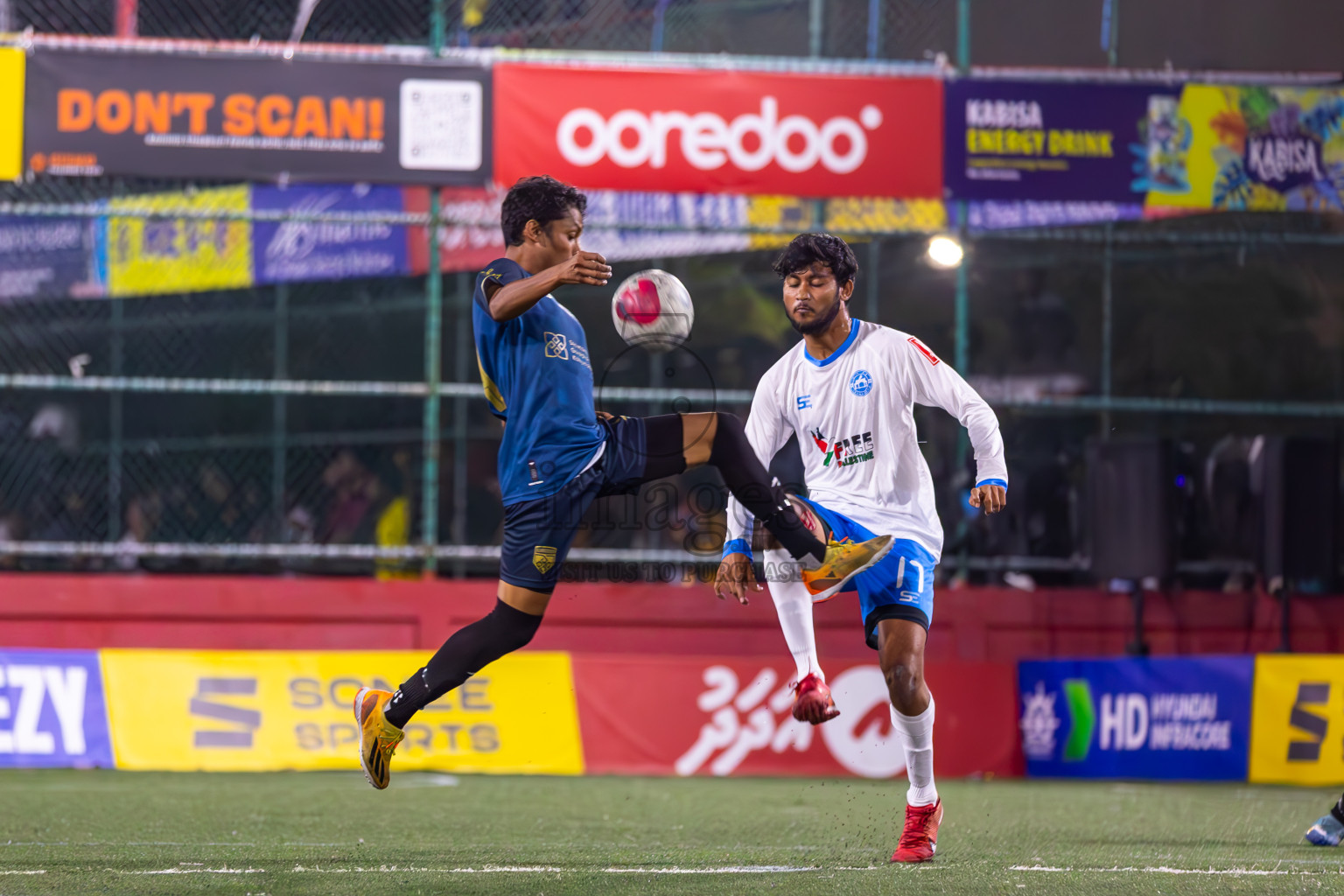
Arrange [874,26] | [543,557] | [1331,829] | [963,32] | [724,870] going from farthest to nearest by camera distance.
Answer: [874,26]
[963,32]
[1331,829]
[724,870]
[543,557]

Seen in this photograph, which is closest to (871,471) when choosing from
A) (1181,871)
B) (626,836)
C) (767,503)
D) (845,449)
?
(845,449)

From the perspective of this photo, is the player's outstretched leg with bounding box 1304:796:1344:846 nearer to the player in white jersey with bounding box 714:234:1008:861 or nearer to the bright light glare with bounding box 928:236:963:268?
the player in white jersey with bounding box 714:234:1008:861

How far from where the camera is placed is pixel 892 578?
602 centimetres

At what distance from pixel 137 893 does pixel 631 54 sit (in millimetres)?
8299

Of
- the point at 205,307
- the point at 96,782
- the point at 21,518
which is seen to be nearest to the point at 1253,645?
the point at 96,782

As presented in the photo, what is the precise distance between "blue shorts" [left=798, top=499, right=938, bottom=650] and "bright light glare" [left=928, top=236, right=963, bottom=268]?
241 inches

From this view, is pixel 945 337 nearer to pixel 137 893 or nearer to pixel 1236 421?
pixel 1236 421

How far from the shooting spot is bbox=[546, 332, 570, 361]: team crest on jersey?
5.39 m

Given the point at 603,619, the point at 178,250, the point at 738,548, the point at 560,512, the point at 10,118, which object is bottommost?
the point at 603,619

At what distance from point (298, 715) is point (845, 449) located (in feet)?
18.5

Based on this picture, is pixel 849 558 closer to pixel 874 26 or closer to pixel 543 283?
pixel 543 283

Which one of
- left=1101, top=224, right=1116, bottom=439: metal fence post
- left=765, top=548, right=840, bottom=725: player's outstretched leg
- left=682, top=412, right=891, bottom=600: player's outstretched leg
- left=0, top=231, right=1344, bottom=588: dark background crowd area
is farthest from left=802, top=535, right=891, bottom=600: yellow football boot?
left=1101, top=224, right=1116, bottom=439: metal fence post

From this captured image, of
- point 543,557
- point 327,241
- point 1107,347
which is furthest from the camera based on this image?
point 327,241

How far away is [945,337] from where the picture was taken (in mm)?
12359
